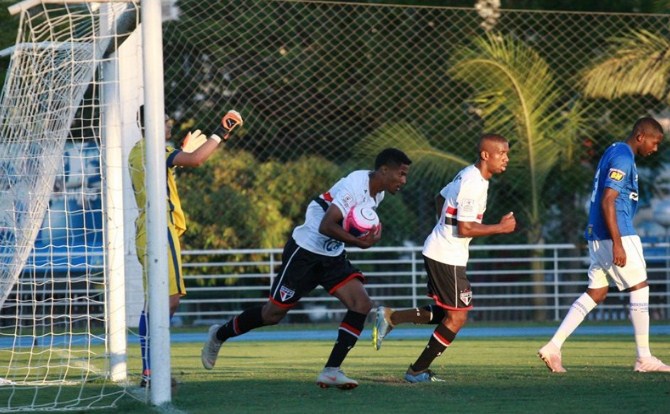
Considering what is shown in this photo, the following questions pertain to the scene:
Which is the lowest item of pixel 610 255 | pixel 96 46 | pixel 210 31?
pixel 610 255

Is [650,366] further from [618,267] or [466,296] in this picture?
[466,296]

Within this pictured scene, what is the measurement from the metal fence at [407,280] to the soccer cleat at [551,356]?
989 cm

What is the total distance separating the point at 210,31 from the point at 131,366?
936cm

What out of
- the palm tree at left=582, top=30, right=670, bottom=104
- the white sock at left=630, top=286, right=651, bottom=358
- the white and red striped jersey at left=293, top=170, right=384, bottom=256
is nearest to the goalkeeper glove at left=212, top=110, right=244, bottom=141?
the white and red striped jersey at left=293, top=170, right=384, bottom=256

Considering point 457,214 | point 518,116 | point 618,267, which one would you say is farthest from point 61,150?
point 518,116

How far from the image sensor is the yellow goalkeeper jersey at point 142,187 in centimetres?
832

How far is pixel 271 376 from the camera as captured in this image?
9500 mm

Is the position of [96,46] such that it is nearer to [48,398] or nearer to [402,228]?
[48,398]

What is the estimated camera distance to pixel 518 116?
1995 cm

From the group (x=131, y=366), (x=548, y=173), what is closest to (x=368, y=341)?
(x=131, y=366)

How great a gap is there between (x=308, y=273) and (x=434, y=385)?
122 cm

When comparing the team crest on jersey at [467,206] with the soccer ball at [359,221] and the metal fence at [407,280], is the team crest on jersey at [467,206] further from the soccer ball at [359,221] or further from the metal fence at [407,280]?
the metal fence at [407,280]

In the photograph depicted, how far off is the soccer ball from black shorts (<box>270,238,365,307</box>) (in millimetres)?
480

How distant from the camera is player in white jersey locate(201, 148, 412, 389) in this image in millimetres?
8328
